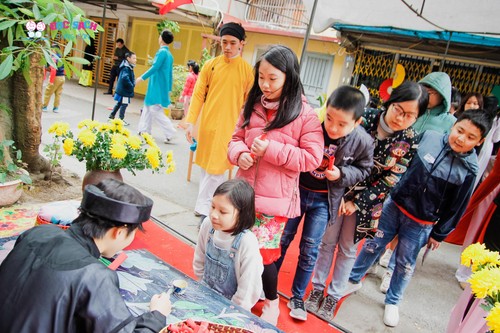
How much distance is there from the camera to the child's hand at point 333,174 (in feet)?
7.03

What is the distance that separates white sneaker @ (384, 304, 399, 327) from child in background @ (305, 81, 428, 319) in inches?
16.6

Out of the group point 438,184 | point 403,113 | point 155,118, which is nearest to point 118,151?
point 403,113

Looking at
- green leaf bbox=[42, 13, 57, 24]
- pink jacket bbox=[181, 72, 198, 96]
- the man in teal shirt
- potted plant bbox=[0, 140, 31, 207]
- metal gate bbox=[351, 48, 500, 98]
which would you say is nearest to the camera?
green leaf bbox=[42, 13, 57, 24]

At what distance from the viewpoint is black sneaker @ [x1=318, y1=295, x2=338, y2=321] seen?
8.14ft

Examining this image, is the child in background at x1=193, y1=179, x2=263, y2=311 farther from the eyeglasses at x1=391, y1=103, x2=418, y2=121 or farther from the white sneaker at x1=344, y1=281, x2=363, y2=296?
the white sneaker at x1=344, y1=281, x2=363, y2=296

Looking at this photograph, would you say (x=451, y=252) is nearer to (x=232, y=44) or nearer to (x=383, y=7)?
(x=383, y=7)

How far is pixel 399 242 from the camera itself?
263 cm

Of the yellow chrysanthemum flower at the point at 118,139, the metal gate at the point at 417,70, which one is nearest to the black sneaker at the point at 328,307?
the yellow chrysanthemum flower at the point at 118,139

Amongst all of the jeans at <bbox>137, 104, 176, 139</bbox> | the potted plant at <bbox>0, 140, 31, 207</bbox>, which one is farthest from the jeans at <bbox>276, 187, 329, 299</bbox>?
the jeans at <bbox>137, 104, 176, 139</bbox>

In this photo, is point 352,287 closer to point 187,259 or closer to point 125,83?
point 187,259

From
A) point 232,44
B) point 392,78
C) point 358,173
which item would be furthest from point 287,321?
point 392,78

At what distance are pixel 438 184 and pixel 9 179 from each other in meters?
3.22

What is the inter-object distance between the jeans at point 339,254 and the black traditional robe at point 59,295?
164 centimetres

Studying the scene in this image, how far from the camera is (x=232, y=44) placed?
121 inches
